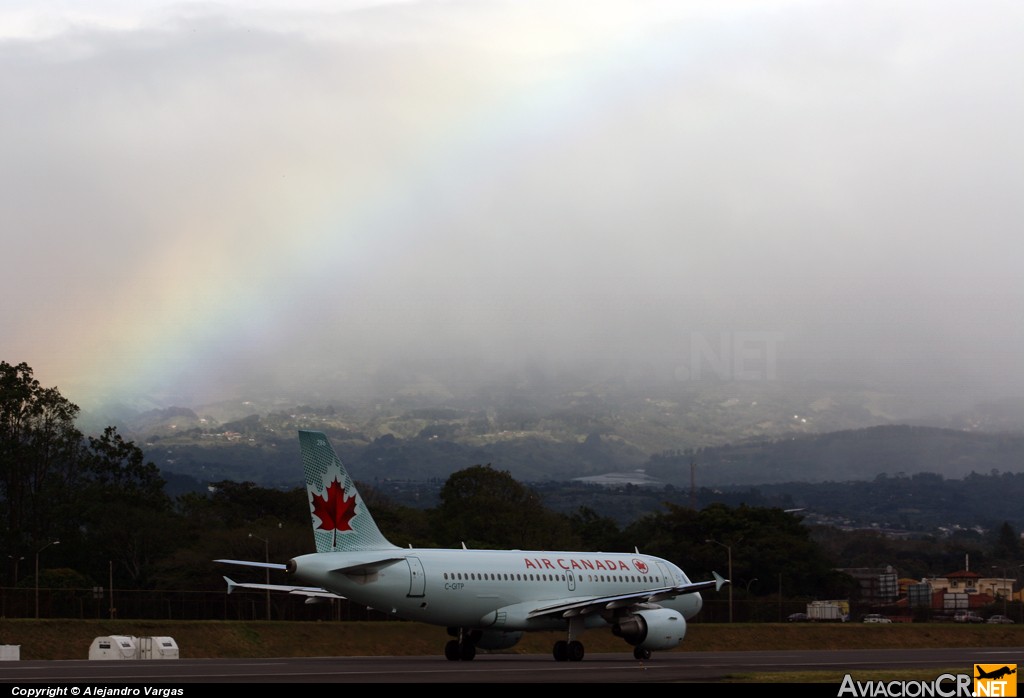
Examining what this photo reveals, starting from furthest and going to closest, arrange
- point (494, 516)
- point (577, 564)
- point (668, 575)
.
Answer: point (494, 516), point (668, 575), point (577, 564)

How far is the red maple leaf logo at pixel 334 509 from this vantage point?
5325 centimetres

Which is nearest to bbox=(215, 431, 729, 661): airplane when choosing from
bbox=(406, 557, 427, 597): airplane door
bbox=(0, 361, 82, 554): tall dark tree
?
bbox=(406, 557, 427, 597): airplane door

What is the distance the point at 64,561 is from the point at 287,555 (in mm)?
22266

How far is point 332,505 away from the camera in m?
53.5

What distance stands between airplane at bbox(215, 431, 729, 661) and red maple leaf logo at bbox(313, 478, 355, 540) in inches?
1.5

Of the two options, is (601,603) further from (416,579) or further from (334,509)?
(334,509)

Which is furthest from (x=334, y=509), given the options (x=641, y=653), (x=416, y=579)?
(x=641, y=653)

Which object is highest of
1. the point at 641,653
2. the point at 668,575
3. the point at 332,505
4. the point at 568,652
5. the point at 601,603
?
the point at 332,505

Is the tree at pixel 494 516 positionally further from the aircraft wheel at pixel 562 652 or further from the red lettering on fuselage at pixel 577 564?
the aircraft wheel at pixel 562 652

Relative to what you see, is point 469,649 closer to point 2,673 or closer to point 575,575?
point 575,575

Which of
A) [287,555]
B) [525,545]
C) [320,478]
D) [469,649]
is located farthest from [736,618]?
[320,478]

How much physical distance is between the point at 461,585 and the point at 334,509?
5.83 metres

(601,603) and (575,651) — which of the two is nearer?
(601,603)

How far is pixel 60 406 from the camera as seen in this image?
138 metres
